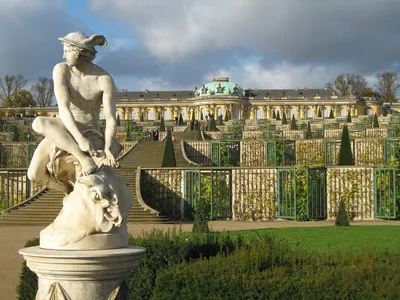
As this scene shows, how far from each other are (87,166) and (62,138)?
1.07ft

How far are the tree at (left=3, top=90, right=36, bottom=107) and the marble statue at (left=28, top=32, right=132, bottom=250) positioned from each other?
7949cm

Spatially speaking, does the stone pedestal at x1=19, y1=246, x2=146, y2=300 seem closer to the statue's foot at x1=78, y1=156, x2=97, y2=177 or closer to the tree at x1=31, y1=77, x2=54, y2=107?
the statue's foot at x1=78, y1=156, x2=97, y2=177

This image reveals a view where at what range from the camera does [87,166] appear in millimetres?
4801

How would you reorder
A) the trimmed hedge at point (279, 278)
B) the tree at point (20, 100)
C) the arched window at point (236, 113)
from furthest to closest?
the arched window at point (236, 113), the tree at point (20, 100), the trimmed hedge at point (279, 278)

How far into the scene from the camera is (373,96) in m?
89.9

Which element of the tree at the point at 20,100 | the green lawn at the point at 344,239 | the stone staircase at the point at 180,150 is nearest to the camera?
the green lawn at the point at 344,239

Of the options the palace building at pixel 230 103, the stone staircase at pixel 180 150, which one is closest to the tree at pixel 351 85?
the palace building at pixel 230 103

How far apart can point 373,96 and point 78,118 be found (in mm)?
88643

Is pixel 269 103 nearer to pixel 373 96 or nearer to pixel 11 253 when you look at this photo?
pixel 373 96

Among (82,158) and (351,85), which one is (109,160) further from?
(351,85)

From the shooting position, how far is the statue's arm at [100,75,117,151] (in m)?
5.08

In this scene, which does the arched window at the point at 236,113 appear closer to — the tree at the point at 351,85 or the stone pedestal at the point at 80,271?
the tree at the point at 351,85

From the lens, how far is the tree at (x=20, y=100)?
267ft

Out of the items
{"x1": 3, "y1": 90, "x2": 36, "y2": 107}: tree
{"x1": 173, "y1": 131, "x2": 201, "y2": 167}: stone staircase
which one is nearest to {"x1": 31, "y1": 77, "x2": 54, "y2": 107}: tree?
{"x1": 3, "y1": 90, "x2": 36, "y2": 107}: tree
